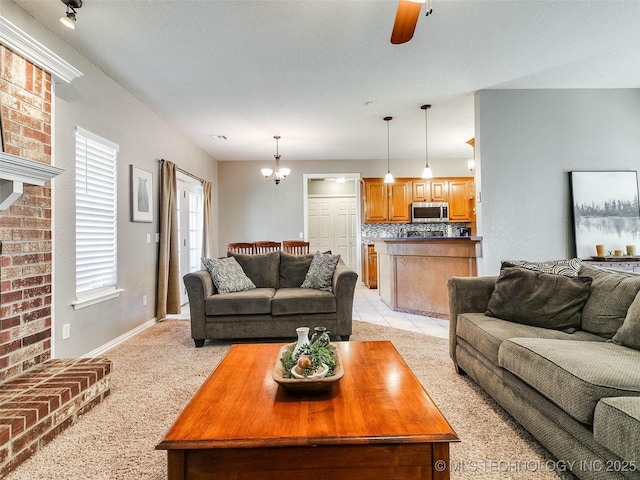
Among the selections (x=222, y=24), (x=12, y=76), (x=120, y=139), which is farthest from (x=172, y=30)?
(x=120, y=139)

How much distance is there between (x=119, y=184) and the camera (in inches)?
141

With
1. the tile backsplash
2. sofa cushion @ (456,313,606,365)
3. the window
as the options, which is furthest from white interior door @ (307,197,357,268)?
sofa cushion @ (456,313,606,365)

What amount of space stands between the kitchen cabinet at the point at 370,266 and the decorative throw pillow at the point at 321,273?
3.31 metres

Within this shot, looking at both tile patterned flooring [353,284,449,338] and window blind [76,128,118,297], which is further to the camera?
tile patterned flooring [353,284,449,338]

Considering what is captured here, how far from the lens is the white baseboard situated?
10.2 feet

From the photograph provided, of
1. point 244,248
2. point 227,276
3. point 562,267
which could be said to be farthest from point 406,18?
point 244,248

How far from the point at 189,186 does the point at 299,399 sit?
522 centimetres

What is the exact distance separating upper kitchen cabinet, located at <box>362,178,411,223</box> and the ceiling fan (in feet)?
17.5

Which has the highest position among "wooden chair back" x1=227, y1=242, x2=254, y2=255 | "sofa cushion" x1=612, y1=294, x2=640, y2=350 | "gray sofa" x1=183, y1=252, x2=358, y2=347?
"wooden chair back" x1=227, y1=242, x2=254, y2=255

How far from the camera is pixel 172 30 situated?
2666 mm

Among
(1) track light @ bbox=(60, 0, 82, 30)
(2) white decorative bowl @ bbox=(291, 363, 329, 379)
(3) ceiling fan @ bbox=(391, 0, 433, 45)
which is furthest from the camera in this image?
(1) track light @ bbox=(60, 0, 82, 30)

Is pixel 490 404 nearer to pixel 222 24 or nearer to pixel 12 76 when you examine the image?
pixel 222 24

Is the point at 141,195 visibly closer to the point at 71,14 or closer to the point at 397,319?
the point at 71,14

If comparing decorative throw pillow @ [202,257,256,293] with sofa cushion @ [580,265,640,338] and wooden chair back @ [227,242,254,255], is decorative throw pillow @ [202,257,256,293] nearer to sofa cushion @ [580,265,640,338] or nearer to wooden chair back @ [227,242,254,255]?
wooden chair back @ [227,242,254,255]
